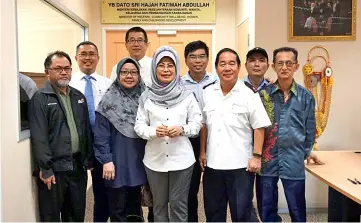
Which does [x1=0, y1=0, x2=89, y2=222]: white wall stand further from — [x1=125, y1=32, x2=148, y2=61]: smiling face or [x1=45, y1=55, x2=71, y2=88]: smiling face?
[x1=125, y1=32, x2=148, y2=61]: smiling face

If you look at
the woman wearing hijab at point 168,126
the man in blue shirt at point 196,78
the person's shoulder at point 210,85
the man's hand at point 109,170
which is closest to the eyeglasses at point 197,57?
the man in blue shirt at point 196,78

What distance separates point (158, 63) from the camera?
2.00 m

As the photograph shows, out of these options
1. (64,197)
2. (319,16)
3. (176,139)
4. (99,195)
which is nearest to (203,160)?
(176,139)

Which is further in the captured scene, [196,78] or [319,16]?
[319,16]

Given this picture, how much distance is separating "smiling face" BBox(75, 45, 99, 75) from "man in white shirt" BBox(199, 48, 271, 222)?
3.17 feet

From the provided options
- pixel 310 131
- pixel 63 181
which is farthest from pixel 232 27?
pixel 63 181

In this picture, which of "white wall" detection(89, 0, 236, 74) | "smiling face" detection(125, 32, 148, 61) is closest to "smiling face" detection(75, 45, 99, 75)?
"smiling face" detection(125, 32, 148, 61)

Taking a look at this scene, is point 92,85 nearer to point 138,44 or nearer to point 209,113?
point 138,44

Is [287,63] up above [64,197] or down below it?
above

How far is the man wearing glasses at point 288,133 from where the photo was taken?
2047 millimetres

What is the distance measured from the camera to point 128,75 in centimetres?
212

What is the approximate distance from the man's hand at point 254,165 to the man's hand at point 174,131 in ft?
1.37

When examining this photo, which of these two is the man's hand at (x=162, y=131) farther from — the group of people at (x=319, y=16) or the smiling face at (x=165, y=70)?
the group of people at (x=319, y=16)

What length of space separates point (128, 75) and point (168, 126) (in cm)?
41
